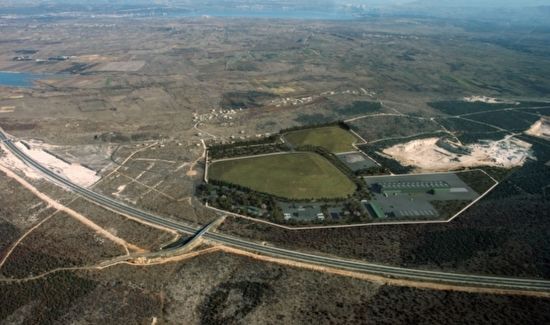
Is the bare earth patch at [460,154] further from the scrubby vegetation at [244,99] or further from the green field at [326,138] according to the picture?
the scrubby vegetation at [244,99]

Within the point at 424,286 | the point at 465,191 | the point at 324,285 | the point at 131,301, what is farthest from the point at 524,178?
the point at 131,301

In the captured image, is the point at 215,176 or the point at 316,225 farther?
→ the point at 215,176

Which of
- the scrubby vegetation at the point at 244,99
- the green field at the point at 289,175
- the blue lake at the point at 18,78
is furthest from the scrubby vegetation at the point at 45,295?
the blue lake at the point at 18,78

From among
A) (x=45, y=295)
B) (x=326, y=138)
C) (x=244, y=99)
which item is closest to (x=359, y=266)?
(x=45, y=295)

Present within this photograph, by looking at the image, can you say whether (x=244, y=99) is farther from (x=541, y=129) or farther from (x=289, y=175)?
(x=541, y=129)

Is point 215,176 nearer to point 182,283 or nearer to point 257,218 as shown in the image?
point 257,218

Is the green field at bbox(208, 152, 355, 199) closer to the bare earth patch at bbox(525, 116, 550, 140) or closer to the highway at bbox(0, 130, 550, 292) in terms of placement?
the highway at bbox(0, 130, 550, 292)
